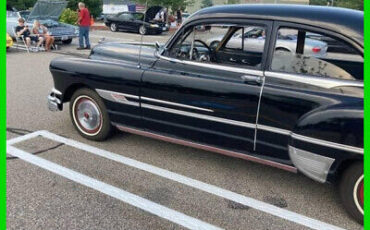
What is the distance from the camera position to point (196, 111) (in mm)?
3293

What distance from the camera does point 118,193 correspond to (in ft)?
10.1

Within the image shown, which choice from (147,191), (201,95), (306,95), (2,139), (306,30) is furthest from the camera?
(2,139)

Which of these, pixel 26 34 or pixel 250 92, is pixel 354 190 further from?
pixel 26 34

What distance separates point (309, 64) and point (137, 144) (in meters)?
2.26

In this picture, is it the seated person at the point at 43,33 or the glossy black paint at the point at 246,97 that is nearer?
the glossy black paint at the point at 246,97

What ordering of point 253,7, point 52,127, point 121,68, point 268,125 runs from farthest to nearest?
point 52,127 → point 121,68 → point 253,7 → point 268,125

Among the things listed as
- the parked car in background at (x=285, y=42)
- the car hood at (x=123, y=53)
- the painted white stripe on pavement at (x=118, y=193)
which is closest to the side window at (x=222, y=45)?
the parked car in background at (x=285, y=42)

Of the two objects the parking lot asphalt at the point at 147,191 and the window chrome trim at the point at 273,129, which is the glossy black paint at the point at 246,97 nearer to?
the window chrome trim at the point at 273,129

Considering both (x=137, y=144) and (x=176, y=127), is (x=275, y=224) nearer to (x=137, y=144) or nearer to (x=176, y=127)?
(x=176, y=127)

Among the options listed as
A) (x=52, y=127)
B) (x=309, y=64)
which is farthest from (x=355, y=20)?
(x=52, y=127)

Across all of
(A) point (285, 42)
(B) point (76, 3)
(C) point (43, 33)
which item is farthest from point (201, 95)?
(B) point (76, 3)

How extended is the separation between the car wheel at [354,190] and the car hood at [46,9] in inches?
479

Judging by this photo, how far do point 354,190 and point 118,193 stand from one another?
2.06 m

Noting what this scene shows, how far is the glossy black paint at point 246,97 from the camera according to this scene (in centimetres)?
262
